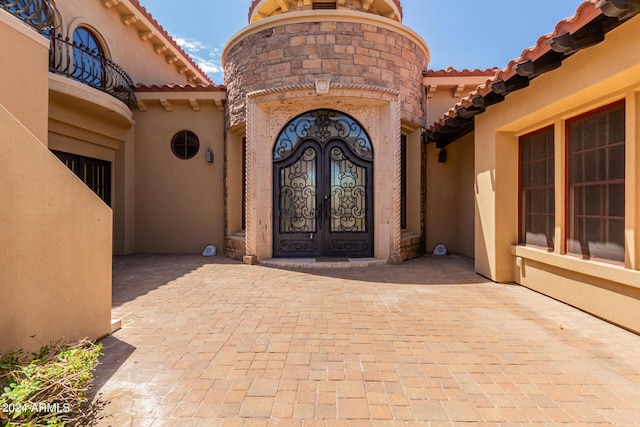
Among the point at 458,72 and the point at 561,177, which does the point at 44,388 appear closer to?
the point at 561,177

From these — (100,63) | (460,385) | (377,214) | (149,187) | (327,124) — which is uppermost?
(100,63)

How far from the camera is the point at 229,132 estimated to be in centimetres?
884

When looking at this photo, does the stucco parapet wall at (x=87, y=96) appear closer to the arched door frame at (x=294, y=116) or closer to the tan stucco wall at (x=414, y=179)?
the arched door frame at (x=294, y=116)

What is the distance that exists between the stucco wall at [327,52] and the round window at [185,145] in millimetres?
2226

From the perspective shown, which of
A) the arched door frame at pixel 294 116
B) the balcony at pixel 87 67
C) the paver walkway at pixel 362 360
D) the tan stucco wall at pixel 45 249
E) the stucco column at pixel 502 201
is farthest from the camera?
the arched door frame at pixel 294 116

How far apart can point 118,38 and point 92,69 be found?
2009 millimetres

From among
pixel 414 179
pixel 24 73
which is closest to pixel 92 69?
pixel 24 73

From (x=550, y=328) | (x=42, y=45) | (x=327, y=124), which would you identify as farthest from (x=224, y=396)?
(x=327, y=124)

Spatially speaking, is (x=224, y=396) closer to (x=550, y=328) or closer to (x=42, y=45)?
(x=550, y=328)

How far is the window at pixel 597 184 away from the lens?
3.95 m

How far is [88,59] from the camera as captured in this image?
324 inches

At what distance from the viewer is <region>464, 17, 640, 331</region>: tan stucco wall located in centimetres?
362

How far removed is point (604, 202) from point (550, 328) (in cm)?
187

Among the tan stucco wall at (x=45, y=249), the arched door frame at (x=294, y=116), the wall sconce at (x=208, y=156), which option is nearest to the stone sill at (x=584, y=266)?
the arched door frame at (x=294, y=116)
